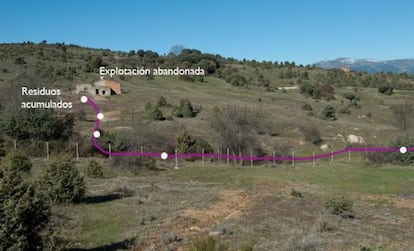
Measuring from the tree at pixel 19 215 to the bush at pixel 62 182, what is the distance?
7.65 meters

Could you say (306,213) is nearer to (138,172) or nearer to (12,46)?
(138,172)

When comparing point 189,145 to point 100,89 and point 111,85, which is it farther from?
point 111,85

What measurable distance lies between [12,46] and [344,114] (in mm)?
75343

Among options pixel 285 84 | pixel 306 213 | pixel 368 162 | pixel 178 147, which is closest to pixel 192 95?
pixel 285 84

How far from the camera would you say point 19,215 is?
29.7 ft

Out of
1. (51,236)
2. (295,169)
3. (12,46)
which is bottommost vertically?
(295,169)

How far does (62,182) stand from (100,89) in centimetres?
5219

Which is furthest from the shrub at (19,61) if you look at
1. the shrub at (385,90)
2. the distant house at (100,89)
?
the shrub at (385,90)

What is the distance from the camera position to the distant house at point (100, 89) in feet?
223

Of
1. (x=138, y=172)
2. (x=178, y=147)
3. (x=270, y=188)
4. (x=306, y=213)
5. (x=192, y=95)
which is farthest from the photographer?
(x=192, y=95)

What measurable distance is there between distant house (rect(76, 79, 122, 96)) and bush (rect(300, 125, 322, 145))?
29998 mm

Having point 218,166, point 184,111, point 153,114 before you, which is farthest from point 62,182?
point 184,111

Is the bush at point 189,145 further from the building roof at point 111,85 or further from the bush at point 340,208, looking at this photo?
the building roof at point 111,85

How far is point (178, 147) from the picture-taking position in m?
37.8
